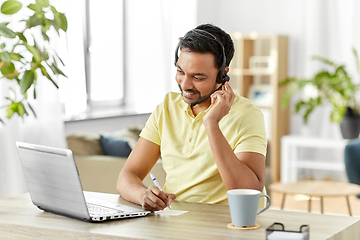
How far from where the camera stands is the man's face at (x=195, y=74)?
171cm

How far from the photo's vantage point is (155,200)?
4.89 ft

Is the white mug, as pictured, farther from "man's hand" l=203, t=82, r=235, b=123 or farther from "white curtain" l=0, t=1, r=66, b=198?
"white curtain" l=0, t=1, r=66, b=198

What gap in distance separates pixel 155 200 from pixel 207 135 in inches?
12.1

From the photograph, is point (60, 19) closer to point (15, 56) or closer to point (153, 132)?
point (15, 56)

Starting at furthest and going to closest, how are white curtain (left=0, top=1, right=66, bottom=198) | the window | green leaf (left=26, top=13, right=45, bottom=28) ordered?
the window
white curtain (left=0, top=1, right=66, bottom=198)
green leaf (left=26, top=13, right=45, bottom=28)

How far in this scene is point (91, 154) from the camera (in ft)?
11.5

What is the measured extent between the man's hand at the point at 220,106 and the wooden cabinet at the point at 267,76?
4183mm

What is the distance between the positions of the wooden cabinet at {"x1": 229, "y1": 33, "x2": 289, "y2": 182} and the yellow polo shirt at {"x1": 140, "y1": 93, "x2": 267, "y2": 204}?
4.06 m

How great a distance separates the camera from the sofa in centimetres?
319

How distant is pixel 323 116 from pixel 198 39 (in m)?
4.55

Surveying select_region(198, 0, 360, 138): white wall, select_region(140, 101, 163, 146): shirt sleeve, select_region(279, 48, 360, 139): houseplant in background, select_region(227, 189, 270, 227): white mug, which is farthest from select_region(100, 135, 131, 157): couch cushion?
select_region(198, 0, 360, 138): white wall

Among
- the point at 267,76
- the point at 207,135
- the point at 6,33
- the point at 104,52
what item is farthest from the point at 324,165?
the point at 6,33

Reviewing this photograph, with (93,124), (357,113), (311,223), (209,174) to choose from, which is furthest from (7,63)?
(357,113)

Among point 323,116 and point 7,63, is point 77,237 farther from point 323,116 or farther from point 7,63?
point 323,116
